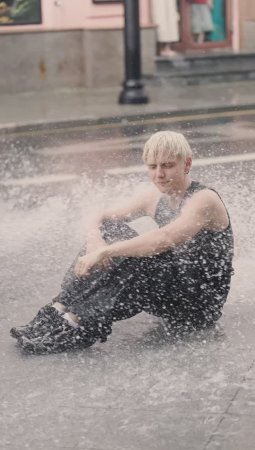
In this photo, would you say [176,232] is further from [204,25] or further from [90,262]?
[204,25]

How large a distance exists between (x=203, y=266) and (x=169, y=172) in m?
0.50

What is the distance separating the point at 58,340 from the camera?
5.96 meters

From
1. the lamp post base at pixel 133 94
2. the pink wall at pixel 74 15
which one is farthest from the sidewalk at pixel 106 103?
the pink wall at pixel 74 15

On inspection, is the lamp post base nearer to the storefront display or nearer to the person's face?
the storefront display

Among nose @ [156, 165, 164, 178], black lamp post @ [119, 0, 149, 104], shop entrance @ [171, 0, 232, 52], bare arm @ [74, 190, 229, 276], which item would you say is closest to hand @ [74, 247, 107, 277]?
bare arm @ [74, 190, 229, 276]

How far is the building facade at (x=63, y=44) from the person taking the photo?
18438mm

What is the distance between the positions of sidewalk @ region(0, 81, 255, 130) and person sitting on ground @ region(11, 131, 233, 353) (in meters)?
8.75

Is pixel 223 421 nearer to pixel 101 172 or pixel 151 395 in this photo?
pixel 151 395

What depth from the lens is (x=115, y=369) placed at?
572 cm

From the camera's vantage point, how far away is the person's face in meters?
5.98

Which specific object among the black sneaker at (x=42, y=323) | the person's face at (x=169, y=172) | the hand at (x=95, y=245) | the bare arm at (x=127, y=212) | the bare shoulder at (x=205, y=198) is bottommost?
the black sneaker at (x=42, y=323)

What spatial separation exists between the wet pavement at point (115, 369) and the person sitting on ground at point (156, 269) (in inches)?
5.2

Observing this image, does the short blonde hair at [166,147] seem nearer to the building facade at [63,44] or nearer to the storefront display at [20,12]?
the building facade at [63,44]

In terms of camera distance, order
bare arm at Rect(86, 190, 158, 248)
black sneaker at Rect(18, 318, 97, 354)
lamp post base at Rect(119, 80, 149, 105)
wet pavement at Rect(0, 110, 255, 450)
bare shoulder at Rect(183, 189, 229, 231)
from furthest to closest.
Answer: lamp post base at Rect(119, 80, 149, 105) < bare arm at Rect(86, 190, 158, 248) < bare shoulder at Rect(183, 189, 229, 231) < black sneaker at Rect(18, 318, 97, 354) < wet pavement at Rect(0, 110, 255, 450)
